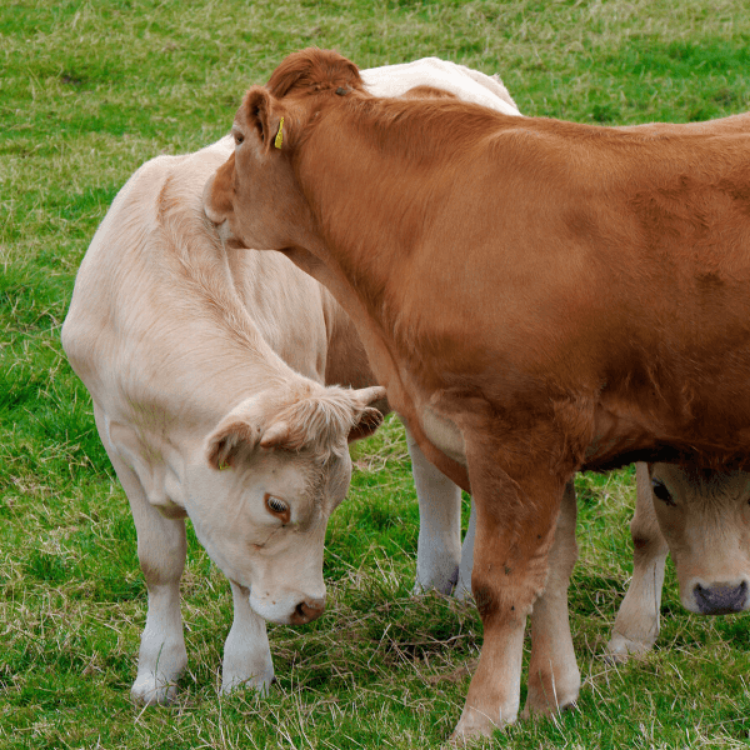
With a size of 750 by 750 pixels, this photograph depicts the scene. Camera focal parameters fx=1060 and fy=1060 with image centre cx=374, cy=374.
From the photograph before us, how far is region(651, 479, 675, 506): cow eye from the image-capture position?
4.08m

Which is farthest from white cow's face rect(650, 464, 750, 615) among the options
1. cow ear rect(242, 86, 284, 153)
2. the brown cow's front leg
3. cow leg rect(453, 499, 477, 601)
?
cow ear rect(242, 86, 284, 153)

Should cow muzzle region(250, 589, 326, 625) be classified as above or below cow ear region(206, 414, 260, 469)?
below

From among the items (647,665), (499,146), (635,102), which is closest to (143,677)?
(647,665)

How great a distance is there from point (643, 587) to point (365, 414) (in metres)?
1.44

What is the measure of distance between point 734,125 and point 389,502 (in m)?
2.76

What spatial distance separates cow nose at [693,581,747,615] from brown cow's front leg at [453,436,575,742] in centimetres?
74

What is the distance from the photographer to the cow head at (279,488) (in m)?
3.66

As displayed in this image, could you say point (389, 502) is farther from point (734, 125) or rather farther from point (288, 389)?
point (734, 125)

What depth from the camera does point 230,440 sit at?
3600 mm

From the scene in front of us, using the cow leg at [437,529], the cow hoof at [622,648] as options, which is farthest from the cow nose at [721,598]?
the cow leg at [437,529]

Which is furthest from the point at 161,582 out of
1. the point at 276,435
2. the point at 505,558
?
the point at 505,558

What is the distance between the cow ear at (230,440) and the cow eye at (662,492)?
5.18ft

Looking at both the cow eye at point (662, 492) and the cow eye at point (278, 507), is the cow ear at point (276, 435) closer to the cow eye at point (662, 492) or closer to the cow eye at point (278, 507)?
the cow eye at point (278, 507)

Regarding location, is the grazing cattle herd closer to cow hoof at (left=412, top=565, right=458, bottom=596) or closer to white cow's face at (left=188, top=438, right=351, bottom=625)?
white cow's face at (left=188, top=438, right=351, bottom=625)
